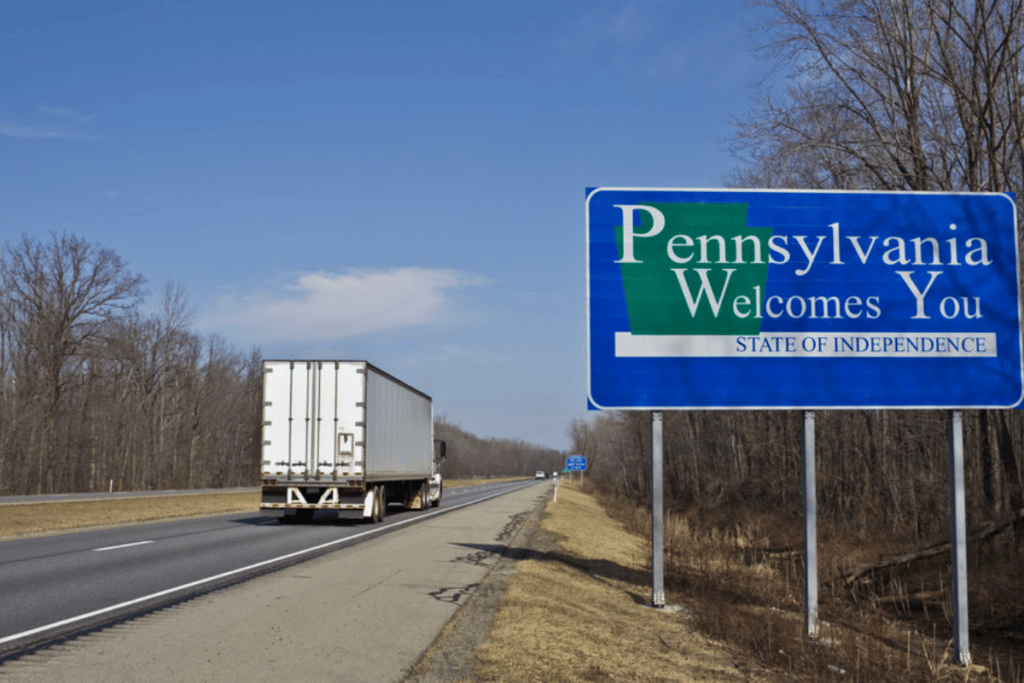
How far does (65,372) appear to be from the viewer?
61125 millimetres

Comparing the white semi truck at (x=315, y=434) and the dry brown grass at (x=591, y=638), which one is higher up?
the white semi truck at (x=315, y=434)

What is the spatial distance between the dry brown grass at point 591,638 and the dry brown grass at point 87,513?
15820 mm

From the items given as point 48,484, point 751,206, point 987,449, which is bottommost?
point 48,484

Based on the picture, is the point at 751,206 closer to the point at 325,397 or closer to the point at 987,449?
the point at 987,449

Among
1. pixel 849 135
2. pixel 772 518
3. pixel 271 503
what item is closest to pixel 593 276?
pixel 849 135

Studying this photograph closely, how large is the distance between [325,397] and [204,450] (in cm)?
6287

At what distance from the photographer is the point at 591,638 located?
825 cm

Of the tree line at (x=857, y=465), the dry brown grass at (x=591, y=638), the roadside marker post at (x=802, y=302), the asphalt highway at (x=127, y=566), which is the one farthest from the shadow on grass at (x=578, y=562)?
the tree line at (x=857, y=465)

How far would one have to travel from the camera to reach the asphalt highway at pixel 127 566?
8.87 metres

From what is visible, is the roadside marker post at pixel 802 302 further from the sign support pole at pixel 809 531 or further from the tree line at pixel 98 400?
the tree line at pixel 98 400

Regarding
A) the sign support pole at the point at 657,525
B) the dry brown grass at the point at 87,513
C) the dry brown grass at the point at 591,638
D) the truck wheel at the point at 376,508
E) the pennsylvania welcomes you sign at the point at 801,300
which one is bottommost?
the dry brown grass at the point at 87,513

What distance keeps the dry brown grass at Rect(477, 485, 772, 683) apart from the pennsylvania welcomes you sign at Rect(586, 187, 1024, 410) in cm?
258

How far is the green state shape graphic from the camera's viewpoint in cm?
1094

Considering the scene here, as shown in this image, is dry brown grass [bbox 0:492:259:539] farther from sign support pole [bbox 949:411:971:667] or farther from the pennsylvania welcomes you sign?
sign support pole [bbox 949:411:971:667]
